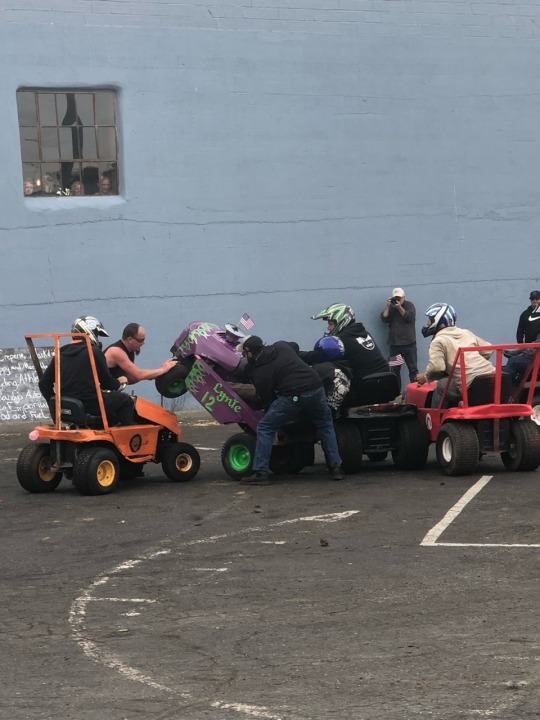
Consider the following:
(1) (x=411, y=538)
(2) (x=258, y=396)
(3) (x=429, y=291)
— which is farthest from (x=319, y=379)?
(3) (x=429, y=291)

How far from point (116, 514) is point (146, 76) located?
10.1 m

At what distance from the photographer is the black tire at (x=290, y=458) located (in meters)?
13.5

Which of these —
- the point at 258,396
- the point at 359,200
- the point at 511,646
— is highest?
the point at 359,200

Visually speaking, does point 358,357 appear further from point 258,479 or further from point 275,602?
point 275,602

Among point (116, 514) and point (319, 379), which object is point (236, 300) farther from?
point (116, 514)

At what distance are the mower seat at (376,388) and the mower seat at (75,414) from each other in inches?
108

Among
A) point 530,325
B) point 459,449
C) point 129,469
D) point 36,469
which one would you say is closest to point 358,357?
point 459,449

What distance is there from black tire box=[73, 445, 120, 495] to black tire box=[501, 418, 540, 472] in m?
4.06

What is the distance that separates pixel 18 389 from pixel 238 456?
7054 mm

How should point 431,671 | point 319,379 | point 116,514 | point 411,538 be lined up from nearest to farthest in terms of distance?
point 431,671
point 411,538
point 116,514
point 319,379

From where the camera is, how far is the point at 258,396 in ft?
42.5

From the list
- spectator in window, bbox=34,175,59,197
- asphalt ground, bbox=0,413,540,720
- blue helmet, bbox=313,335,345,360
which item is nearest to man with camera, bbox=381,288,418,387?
spectator in window, bbox=34,175,59,197

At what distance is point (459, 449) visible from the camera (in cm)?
1273

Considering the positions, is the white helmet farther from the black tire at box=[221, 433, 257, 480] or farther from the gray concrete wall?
the gray concrete wall
